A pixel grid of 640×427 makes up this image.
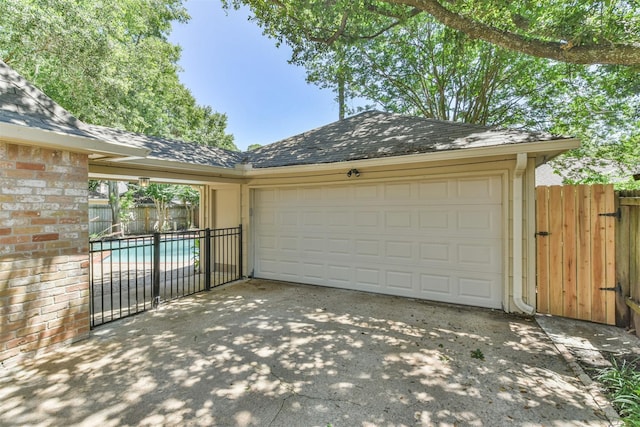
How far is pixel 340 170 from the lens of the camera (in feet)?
20.1

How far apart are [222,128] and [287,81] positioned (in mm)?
17776

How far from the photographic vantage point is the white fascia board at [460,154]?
4102 millimetres

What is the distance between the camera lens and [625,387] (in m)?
2.64

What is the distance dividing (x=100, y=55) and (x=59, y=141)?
9.92 meters

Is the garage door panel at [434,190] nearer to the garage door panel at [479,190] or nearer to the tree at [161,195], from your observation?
the garage door panel at [479,190]

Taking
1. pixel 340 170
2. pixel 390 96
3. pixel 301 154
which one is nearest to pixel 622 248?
pixel 340 170

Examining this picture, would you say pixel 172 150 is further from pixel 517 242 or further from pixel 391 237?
pixel 517 242

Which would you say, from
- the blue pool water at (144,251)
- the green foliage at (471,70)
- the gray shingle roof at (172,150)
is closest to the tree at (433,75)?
the green foliage at (471,70)

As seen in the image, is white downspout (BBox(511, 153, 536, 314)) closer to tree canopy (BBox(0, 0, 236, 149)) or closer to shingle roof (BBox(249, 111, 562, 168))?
shingle roof (BBox(249, 111, 562, 168))

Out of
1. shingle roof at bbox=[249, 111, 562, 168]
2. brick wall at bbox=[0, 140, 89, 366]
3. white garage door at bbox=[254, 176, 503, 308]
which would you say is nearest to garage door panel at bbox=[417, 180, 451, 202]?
white garage door at bbox=[254, 176, 503, 308]

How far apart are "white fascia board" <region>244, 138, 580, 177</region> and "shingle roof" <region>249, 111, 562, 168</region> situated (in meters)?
0.09

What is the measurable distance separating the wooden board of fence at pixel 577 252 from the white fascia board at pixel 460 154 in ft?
2.46

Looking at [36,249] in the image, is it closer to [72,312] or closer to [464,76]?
[72,312]

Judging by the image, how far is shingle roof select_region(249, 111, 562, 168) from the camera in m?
4.86
